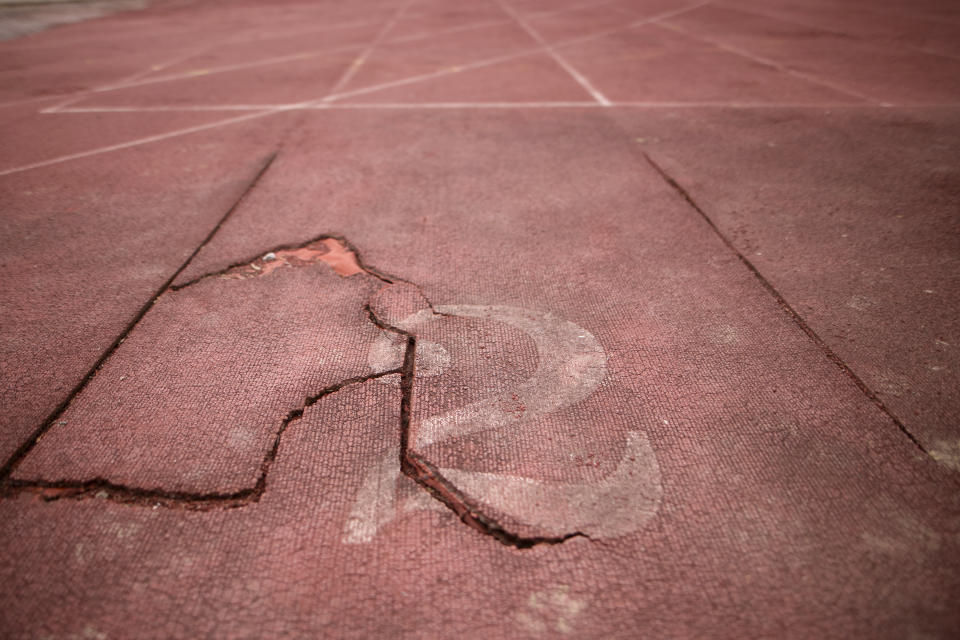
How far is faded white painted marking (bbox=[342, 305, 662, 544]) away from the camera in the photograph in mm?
2092

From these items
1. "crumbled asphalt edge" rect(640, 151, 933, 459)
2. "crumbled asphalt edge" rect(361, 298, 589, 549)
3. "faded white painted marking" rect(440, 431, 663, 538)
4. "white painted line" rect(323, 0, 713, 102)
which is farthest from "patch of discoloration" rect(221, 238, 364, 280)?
"white painted line" rect(323, 0, 713, 102)

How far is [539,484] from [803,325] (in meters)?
2.00

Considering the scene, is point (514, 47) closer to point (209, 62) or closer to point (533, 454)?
point (209, 62)

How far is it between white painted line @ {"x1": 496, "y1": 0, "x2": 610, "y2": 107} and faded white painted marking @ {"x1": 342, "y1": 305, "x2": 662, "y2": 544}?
16.9ft

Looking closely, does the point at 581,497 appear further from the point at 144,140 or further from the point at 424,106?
the point at 144,140

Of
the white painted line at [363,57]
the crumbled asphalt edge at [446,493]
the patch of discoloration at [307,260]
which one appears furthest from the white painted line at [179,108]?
the crumbled asphalt edge at [446,493]

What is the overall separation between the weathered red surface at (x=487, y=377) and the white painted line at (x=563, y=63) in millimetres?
983

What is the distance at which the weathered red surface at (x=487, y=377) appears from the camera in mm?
1896

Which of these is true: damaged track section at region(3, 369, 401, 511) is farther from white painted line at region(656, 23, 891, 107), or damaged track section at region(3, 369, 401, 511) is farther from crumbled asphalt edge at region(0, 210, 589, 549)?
white painted line at region(656, 23, 891, 107)

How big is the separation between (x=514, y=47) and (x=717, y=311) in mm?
8521

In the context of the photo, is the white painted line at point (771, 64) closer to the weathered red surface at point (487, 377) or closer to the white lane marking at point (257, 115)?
the weathered red surface at point (487, 377)

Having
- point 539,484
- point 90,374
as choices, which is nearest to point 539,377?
point 539,484

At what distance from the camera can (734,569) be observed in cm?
192

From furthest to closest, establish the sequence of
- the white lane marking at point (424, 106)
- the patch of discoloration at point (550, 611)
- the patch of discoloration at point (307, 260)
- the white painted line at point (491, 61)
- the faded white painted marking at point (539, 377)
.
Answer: the white painted line at point (491, 61) < the white lane marking at point (424, 106) < the patch of discoloration at point (307, 260) < the faded white painted marking at point (539, 377) < the patch of discoloration at point (550, 611)
